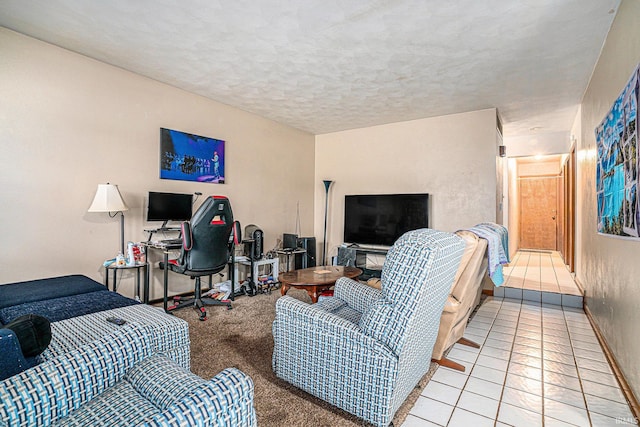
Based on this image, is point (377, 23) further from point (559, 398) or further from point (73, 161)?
point (73, 161)

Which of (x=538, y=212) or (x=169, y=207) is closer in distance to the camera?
(x=169, y=207)

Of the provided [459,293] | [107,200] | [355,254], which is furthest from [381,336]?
[355,254]

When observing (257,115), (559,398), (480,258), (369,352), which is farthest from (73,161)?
(559,398)

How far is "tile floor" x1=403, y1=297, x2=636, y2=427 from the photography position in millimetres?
1734

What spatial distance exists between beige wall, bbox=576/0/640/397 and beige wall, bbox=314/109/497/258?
1171 millimetres

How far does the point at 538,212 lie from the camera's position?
8219 millimetres

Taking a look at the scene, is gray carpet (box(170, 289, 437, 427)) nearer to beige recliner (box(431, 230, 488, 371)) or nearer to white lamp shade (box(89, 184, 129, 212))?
beige recliner (box(431, 230, 488, 371))

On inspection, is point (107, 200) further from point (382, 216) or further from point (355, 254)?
point (382, 216)

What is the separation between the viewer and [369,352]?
1499 millimetres

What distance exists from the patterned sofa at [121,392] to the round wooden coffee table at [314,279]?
177 cm

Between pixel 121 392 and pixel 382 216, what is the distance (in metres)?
4.44

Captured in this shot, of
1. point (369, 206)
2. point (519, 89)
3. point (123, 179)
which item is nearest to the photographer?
point (123, 179)

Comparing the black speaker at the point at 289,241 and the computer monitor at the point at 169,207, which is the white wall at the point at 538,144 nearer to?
the black speaker at the point at 289,241

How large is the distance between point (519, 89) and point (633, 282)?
8.84ft
